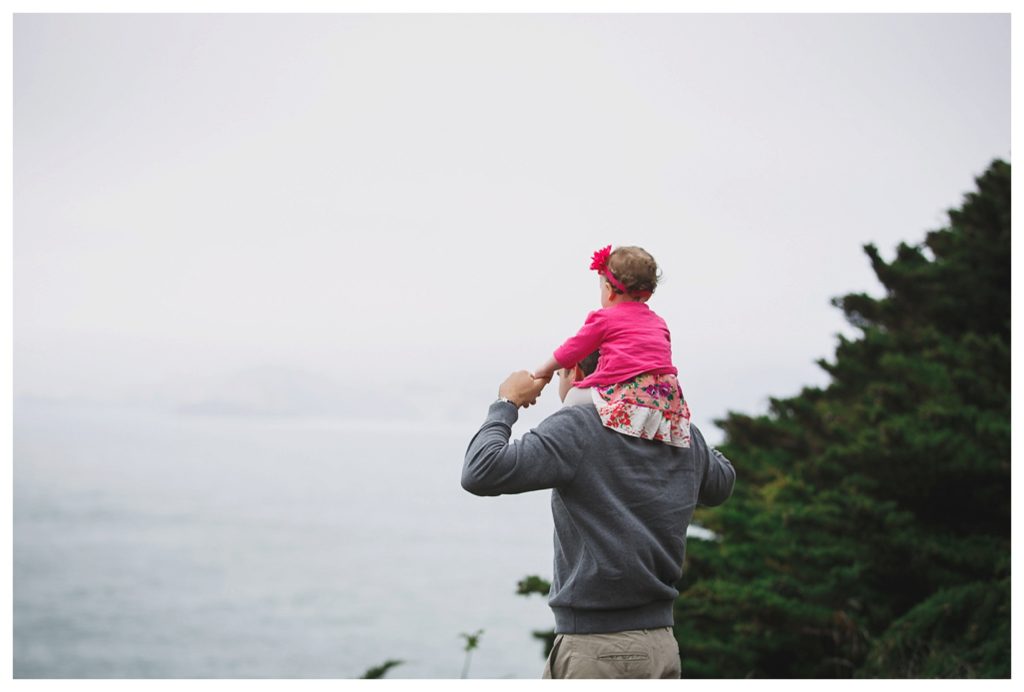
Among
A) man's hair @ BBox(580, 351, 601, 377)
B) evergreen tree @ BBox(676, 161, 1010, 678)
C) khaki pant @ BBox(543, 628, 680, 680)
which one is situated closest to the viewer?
khaki pant @ BBox(543, 628, 680, 680)

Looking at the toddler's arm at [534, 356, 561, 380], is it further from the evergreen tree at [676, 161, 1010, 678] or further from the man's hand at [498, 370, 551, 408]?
the evergreen tree at [676, 161, 1010, 678]

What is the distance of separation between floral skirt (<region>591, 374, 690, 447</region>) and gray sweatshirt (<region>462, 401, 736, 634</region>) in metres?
0.02

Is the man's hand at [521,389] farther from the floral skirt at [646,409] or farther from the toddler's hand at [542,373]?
the floral skirt at [646,409]

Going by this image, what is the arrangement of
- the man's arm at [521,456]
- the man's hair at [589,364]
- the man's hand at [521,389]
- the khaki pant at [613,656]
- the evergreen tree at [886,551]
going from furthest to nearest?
the evergreen tree at [886,551]
the man's hair at [589,364]
the man's hand at [521,389]
the khaki pant at [613,656]
the man's arm at [521,456]

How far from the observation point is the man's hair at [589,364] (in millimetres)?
A: 2346

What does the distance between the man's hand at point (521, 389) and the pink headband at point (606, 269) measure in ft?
0.93

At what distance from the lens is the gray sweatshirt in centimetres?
208

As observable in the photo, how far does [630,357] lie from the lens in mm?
2203

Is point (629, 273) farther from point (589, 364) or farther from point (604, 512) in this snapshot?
point (604, 512)

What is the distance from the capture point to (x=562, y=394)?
2377 mm

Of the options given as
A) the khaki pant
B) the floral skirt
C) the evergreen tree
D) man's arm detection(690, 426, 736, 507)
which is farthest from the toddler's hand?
the evergreen tree

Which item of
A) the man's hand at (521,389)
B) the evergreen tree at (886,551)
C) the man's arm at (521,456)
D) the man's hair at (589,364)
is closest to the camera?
the man's arm at (521,456)

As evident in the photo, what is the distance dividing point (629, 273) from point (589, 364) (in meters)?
0.25

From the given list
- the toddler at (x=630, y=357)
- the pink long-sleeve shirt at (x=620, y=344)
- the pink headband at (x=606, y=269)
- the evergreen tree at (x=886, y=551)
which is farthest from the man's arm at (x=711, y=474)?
the evergreen tree at (x=886, y=551)
